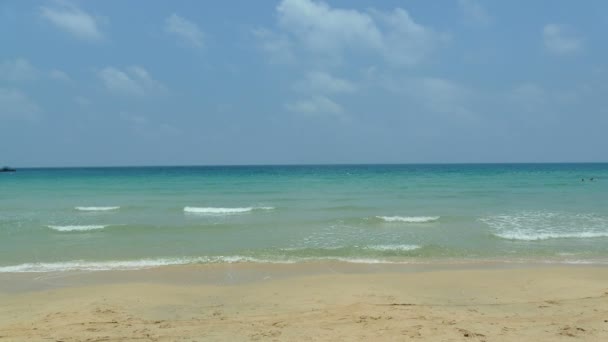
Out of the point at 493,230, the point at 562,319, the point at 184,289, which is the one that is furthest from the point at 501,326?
the point at 493,230

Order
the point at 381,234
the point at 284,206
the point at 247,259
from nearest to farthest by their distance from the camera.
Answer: the point at 247,259 → the point at 381,234 → the point at 284,206

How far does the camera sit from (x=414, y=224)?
56.0 feet

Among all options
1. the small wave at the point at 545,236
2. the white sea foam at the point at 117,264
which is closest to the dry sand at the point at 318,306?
the white sea foam at the point at 117,264

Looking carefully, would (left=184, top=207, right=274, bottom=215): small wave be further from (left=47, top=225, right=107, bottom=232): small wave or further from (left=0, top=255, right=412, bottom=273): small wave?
(left=0, top=255, right=412, bottom=273): small wave

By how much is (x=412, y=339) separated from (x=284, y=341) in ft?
5.59

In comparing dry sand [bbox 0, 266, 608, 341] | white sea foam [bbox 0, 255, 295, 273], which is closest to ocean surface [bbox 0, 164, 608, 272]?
white sea foam [bbox 0, 255, 295, 273]

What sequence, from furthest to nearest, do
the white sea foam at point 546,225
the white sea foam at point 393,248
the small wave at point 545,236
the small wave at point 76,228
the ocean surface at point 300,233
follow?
1. the small wave at point 76,228
2. the white sea foam at point 546,225
3. the small wave at point 545,236
4. the white sea foam at point 393,248
5. the ocean surface at point 300,233

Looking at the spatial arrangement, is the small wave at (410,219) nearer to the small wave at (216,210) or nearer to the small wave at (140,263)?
the small wave at (216,210)

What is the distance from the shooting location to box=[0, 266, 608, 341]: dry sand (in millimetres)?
6062

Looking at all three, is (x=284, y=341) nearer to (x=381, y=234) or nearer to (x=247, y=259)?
(x=247, y=259)

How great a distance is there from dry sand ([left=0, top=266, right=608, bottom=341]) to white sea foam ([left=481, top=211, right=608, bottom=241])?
13.8 ft

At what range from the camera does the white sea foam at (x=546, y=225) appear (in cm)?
1420

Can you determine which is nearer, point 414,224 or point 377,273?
point 377,273

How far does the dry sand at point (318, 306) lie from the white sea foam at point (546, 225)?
4.21 meters
